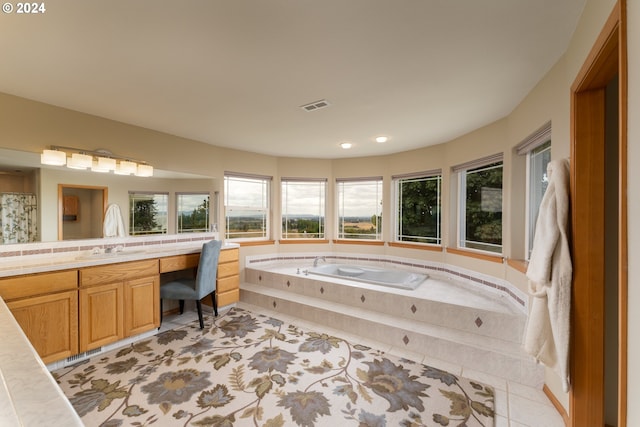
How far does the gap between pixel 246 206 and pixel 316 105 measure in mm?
2462

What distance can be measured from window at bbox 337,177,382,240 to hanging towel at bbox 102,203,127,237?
3187 millimetres

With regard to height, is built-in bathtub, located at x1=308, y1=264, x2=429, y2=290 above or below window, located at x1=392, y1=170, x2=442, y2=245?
below

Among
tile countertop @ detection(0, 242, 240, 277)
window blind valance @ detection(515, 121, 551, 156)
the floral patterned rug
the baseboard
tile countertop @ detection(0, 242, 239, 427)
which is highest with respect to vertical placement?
window blind valance @ detection(515, 121, 551, 156)

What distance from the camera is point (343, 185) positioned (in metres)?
4.86

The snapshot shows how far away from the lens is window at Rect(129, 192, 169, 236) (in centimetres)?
317

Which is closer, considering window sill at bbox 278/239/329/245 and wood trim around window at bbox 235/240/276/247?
wood trim around window at bbox 235/240/276/247

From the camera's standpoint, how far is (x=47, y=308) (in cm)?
214

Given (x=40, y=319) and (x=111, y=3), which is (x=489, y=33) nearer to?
(x=111, y=3)

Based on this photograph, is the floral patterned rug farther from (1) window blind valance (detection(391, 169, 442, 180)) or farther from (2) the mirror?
(1) window blind valance (detection(391, 169, 442, 180))

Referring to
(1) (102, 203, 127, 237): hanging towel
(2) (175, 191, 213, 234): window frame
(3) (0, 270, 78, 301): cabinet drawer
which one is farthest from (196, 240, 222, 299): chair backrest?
(3) (0, 270, 78, 301): cabinet drawer

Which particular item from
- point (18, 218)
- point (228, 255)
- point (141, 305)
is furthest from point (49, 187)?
point (228, 255)

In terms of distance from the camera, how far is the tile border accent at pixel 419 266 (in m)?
2.61

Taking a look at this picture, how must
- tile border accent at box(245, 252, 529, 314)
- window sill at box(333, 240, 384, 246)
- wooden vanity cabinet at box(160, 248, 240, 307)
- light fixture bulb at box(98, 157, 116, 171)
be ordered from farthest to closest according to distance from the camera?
window sill at box(333, 240, 384, 246) < wooden vanity cabinet at box(160, 248, 240, 307) < light fixture bulb at box(98, 157, 116, 171) < tile border accent at box(245, 252, 529, 314)

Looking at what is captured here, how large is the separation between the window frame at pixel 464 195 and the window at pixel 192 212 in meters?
3.54
